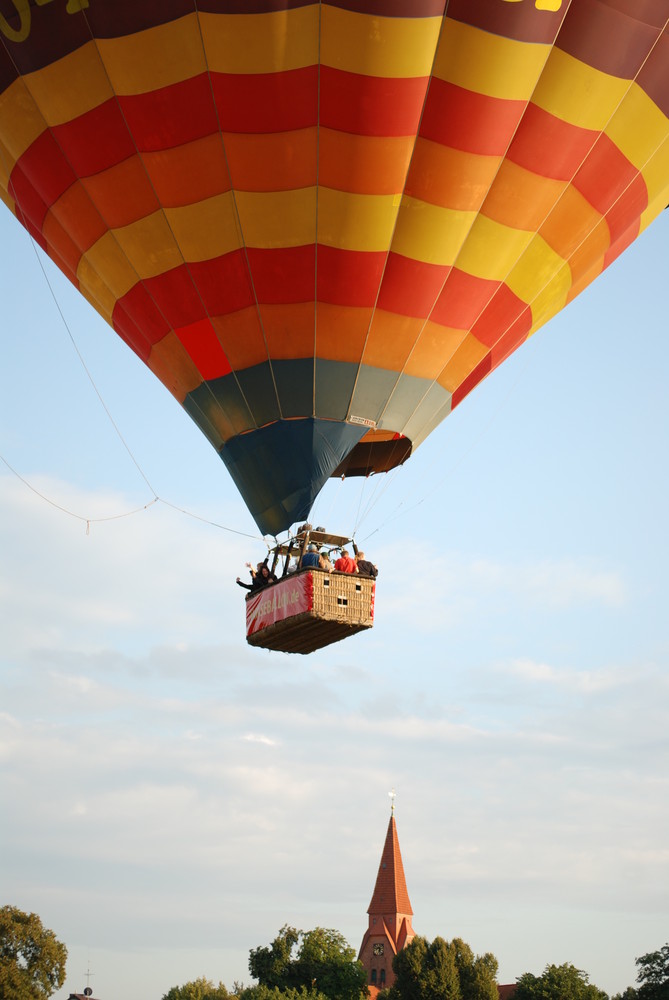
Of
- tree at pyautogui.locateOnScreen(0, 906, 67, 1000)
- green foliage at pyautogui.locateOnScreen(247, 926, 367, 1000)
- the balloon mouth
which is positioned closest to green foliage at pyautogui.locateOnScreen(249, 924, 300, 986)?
green foliage at pyautogui.locateOnScreen(247, 926, 367, 1000)

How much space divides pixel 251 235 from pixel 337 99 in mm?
1639

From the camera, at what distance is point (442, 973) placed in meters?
47.0

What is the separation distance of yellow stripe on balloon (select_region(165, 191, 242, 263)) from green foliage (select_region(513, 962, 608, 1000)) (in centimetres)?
3846

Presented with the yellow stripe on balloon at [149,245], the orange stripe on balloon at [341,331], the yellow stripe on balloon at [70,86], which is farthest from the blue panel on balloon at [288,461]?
the yellow stripe on balloon at [70,86]

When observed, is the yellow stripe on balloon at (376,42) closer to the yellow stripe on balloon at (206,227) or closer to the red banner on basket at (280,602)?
the yellow stripe on balloon at (206,227)

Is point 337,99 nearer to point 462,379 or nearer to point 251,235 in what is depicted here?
point 251,235

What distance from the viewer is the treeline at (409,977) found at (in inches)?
1766

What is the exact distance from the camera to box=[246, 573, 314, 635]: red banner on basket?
12258mm

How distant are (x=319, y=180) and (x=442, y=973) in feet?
134

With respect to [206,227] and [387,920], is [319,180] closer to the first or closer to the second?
[206,227]

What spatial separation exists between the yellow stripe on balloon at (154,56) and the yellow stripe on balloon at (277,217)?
4.34 ft

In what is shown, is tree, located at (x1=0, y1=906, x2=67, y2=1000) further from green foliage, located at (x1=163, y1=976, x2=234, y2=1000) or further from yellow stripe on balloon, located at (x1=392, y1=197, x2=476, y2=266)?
yellow stripe on balloon, located at (x1=392, y1=197, x2=476, y2=266)

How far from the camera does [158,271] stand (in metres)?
13.3

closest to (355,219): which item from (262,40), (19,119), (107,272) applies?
(262,40)
